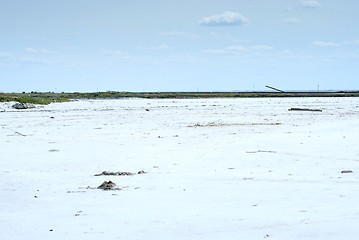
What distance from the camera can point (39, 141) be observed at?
78.1ft

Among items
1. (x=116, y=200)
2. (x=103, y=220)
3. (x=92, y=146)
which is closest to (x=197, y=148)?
(x=92, y=146)

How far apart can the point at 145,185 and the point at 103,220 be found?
328 centimetres

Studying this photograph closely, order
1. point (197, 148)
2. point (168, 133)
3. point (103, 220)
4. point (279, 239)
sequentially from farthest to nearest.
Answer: point (168, 133) < point (197, 148) < point (103, 220) < point (279, 239)

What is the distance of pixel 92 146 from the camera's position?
852 inches

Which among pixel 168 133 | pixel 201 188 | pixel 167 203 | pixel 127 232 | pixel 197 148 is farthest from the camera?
pixel 168 133

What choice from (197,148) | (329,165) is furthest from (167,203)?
(197,148)

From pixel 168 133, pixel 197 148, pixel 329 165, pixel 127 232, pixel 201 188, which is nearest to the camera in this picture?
pixel 127 232

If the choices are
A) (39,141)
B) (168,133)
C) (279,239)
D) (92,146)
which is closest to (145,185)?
(279,239)

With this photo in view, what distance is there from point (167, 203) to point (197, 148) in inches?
373

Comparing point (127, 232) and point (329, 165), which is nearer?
point (127, 232)

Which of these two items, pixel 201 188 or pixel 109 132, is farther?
pixel 109 132

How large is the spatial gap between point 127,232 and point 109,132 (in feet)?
64.5

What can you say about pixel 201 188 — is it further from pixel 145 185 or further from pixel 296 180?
pixel 296 180

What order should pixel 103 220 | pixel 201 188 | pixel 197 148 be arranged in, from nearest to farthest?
pixel 103 220 → pixel 201 188 → pixel 197 148
